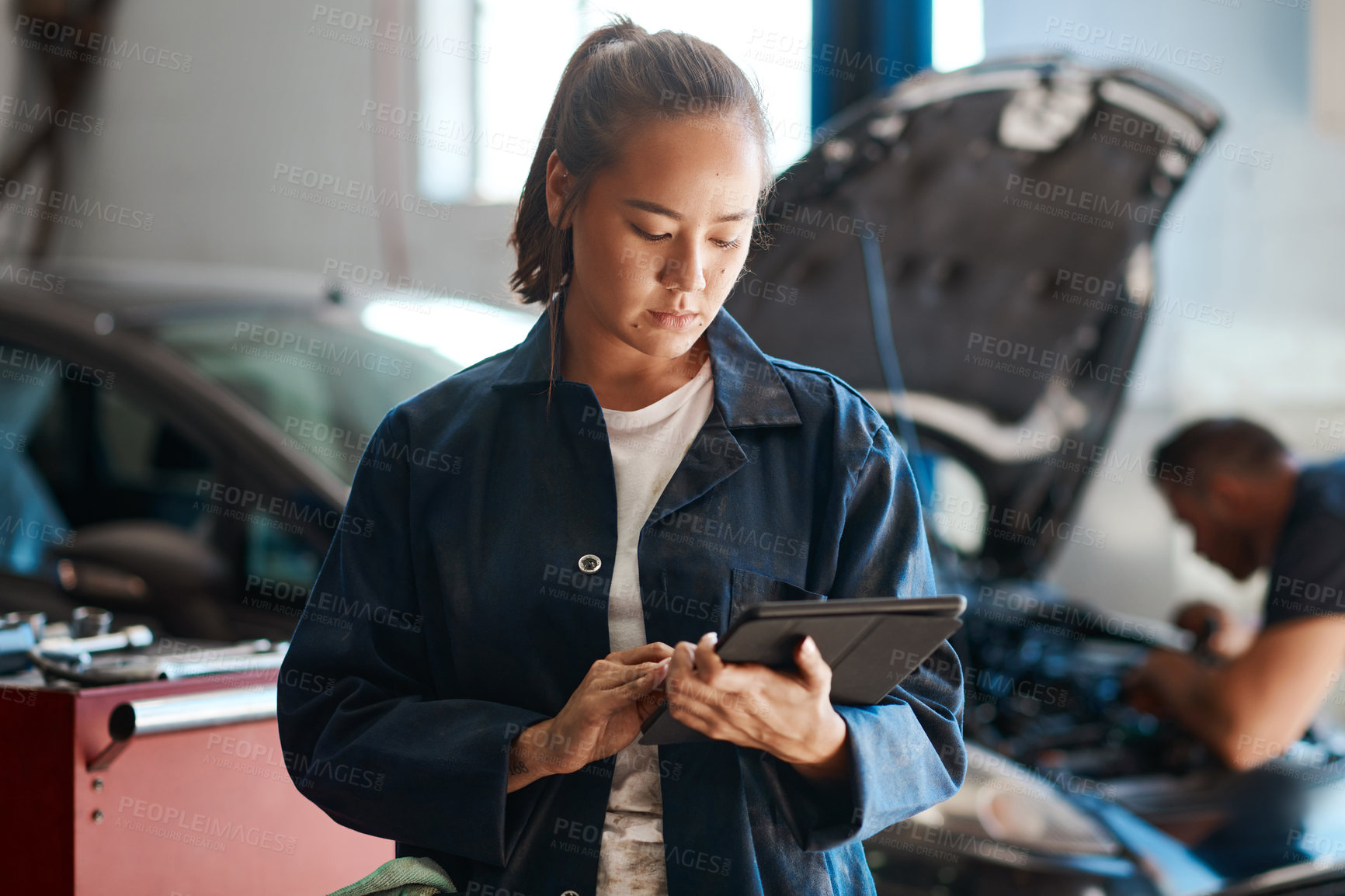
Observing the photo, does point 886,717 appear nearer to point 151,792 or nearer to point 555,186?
point 555,186

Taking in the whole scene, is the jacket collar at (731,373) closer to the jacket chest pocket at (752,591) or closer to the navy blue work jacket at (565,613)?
the navy blue work jacket at (565,613)

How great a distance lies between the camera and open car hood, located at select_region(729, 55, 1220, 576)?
2568 millimetres

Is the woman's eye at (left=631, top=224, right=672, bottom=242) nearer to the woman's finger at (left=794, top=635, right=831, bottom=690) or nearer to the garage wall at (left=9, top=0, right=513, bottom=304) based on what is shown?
the woman's finger at (left=794, top=635, right=831, bottom=690)

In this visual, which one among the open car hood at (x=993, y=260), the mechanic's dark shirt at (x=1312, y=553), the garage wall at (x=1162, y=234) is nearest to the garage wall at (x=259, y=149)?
the garage wall at (x=1162, y=234)

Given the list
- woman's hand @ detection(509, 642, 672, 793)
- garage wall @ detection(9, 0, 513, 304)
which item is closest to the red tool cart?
woman's hand @ detection(509, 642, 672, 793)

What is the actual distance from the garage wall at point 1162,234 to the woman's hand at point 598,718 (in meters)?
4.16

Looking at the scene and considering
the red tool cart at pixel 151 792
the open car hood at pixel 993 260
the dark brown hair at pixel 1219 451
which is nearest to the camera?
the red tool cart at pixel 151 792

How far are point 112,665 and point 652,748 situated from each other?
3.10ft

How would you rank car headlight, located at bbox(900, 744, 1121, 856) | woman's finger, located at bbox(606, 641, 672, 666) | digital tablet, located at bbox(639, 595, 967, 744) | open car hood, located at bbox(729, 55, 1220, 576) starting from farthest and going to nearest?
open car hood, located at bbox(729, 55, 1220, 576), car headlight, located at bbox(900, 744, 1121, 856), woman's finger, located at bbox(606, 641, 672, 666), digital tablet, located at bbox(639, 595, 967, 744)

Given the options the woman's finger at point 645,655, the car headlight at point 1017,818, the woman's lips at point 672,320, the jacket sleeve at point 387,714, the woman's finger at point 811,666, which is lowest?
the car headlight at point 1017,818

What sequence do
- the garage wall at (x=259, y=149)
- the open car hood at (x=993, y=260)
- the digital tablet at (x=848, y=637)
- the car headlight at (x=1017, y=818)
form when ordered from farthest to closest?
the garage wall at (x=259, y=149) → the open car hood at (x=993, y=260) → the car headlight at (x=1017, y=818) → the digital tablet at (x=848, y=637)

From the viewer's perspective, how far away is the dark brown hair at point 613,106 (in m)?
0.97

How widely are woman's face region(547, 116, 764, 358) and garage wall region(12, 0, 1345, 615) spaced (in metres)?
4.06

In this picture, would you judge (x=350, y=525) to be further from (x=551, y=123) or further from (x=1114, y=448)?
(x=1114, y=448)
